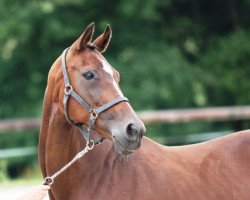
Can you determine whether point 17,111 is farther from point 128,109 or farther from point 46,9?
point 128,109

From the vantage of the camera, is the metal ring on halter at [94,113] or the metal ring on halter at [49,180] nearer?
the metal ring on halter at [94,113]

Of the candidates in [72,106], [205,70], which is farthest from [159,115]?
[72,106]

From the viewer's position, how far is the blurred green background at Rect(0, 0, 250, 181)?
20047 millimetres

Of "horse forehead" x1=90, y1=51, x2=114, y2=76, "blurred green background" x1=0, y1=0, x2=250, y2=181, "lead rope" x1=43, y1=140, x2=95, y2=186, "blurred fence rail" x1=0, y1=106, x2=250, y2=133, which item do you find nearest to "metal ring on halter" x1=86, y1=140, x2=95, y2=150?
"lead rope" x1=43, y1=140, x2=95, y2=186

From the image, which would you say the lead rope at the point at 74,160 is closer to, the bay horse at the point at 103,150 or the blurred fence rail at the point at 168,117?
the bay horse at the point at 103,150

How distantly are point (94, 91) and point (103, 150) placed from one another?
1.60ft

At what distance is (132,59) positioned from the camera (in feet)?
68.0

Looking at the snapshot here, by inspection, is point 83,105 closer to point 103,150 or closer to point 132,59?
point 103,150

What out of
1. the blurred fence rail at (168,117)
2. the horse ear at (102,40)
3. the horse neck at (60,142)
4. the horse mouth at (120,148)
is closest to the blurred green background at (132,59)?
the blurred fence rail at (168,117)

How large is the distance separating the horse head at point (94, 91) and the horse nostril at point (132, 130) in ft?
0.15

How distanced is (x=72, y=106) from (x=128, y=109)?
42 cm

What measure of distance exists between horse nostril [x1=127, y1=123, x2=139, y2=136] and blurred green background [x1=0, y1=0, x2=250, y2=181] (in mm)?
13758

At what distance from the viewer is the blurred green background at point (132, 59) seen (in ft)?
65.8

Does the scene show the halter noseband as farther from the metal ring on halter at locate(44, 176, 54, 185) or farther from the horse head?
the metal ring on halter at locate(44, 176, 54, 185)
